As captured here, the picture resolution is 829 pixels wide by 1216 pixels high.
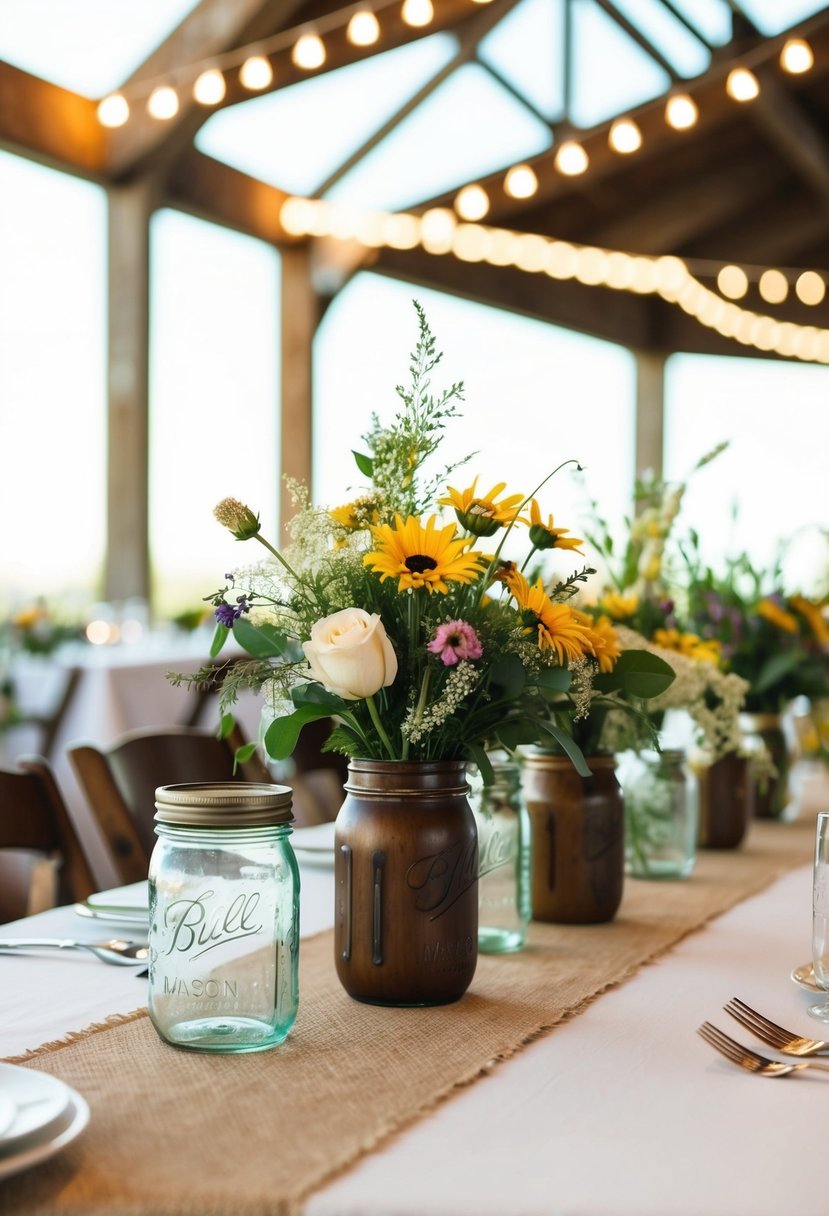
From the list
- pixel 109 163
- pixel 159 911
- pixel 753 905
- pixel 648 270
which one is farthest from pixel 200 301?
pixel 159 911

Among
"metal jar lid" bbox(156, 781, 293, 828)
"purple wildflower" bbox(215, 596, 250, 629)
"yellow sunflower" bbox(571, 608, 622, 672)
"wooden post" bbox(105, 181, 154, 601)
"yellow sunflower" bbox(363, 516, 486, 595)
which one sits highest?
"wooden post" bbox(105, 181, 154, 601)

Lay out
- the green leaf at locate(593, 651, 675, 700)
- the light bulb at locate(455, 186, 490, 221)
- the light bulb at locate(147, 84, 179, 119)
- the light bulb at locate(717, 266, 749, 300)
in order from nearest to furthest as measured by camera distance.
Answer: the green leaf at locate(593, 651, 675, 700)
the light bulb at locate(147, 84, 179, 119)
the light bulb at locate(455, 186, 490, 221)
the light bulb at locate(717, 266, 749, 300)

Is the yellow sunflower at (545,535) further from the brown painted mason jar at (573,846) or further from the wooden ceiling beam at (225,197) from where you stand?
the wooden ceiling beam at (225,197)

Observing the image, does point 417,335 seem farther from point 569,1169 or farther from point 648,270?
point 648,270

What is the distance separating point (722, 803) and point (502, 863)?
0.76 m

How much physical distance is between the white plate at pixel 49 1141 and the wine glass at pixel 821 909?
0.57 meters

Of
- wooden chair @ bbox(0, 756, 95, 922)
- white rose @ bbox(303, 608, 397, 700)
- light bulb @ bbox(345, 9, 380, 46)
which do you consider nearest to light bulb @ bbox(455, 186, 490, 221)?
light bulb @ bbox(345, 9, 380, 46)

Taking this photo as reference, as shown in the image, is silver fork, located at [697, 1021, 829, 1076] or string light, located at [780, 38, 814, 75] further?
string light, located at [780, 38, 814, 75]

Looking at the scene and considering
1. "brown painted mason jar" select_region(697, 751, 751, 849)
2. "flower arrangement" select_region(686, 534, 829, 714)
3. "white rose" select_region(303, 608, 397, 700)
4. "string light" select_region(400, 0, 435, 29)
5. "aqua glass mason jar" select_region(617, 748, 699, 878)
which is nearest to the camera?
"white rose" select_region(303, 608, 397, 700)

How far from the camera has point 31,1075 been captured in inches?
30.9

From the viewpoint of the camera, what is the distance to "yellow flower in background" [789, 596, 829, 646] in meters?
2.30

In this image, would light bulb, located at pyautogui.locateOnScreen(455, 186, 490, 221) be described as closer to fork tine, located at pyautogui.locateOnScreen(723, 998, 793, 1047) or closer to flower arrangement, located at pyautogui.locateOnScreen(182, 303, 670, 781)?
flower arrangement, located at pyautogui.locateOnScreen(182, 303, 670, 781)

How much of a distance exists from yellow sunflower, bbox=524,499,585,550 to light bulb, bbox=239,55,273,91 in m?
3.73

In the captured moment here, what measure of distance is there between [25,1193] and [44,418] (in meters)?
5.52
